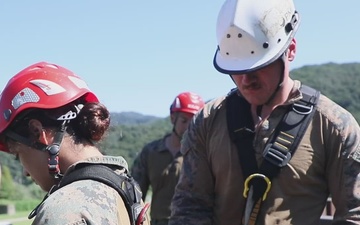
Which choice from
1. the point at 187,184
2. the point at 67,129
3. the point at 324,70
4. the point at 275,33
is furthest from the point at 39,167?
the point at 324,70

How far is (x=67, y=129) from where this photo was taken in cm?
294

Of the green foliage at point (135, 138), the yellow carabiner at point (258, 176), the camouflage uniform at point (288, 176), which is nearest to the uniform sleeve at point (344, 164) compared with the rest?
the camouflage uniform at point (288, 176)

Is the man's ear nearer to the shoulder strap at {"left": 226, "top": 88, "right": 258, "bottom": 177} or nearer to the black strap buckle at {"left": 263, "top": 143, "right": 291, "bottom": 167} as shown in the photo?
the shoulder strap at {"left": 226, "top": 88, "right": 258, "bottom": 177}

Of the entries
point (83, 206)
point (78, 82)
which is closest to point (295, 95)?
point (78, 82)

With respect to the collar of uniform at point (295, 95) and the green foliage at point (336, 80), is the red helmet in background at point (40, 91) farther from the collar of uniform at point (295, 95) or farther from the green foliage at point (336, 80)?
the green foliage at point (336, 80)

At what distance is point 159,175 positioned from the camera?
8.53m

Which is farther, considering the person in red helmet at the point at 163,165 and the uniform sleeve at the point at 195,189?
the person in red helmet at the point at 163,165

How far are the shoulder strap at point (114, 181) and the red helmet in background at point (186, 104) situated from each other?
6017 mm

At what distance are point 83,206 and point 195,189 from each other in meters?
1.43

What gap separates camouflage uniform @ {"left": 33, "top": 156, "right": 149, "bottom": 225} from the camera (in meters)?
2.48

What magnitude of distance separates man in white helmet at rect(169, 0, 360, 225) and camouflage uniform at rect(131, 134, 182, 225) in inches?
179

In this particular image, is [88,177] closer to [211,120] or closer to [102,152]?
[102,152]

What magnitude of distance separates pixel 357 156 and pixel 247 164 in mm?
529

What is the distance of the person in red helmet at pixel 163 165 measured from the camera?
8461mm
